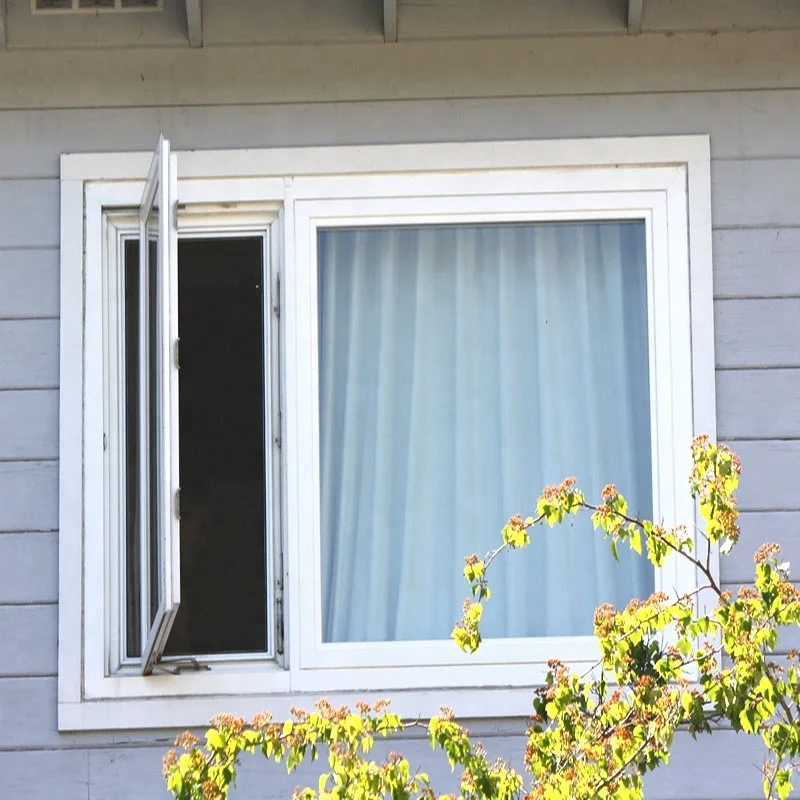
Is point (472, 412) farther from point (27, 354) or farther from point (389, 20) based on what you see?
point (27, 354)

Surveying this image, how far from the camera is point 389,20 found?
448 cm

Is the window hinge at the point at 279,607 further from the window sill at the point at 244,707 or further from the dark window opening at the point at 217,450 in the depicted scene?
the window sill at the point at 244,707

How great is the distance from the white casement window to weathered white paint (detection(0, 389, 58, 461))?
0.06m

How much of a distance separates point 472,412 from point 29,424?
1.38m

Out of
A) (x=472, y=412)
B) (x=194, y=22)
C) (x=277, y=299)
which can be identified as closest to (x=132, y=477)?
(x=277, y=299)

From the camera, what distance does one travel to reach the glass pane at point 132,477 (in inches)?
177

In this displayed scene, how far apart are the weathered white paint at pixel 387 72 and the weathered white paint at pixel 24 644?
1.59 m

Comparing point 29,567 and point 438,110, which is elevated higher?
point 438,110

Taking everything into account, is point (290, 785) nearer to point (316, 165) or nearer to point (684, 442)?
point (684, 442)

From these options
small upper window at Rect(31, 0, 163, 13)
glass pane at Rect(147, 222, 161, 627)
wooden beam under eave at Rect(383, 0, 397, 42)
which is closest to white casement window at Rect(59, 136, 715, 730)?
glass pane at Rect(147, 222, 161, 627)

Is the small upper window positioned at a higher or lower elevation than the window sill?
higher

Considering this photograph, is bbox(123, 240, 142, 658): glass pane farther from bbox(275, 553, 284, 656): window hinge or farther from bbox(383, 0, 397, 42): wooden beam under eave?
bbox(383, 0, 397, 42): wooden beam under eave

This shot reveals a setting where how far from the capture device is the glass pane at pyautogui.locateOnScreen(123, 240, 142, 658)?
4484 mm

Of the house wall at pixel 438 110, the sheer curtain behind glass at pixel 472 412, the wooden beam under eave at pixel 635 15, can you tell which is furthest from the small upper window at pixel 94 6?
the wooden beam under eave at pixel 635 15
